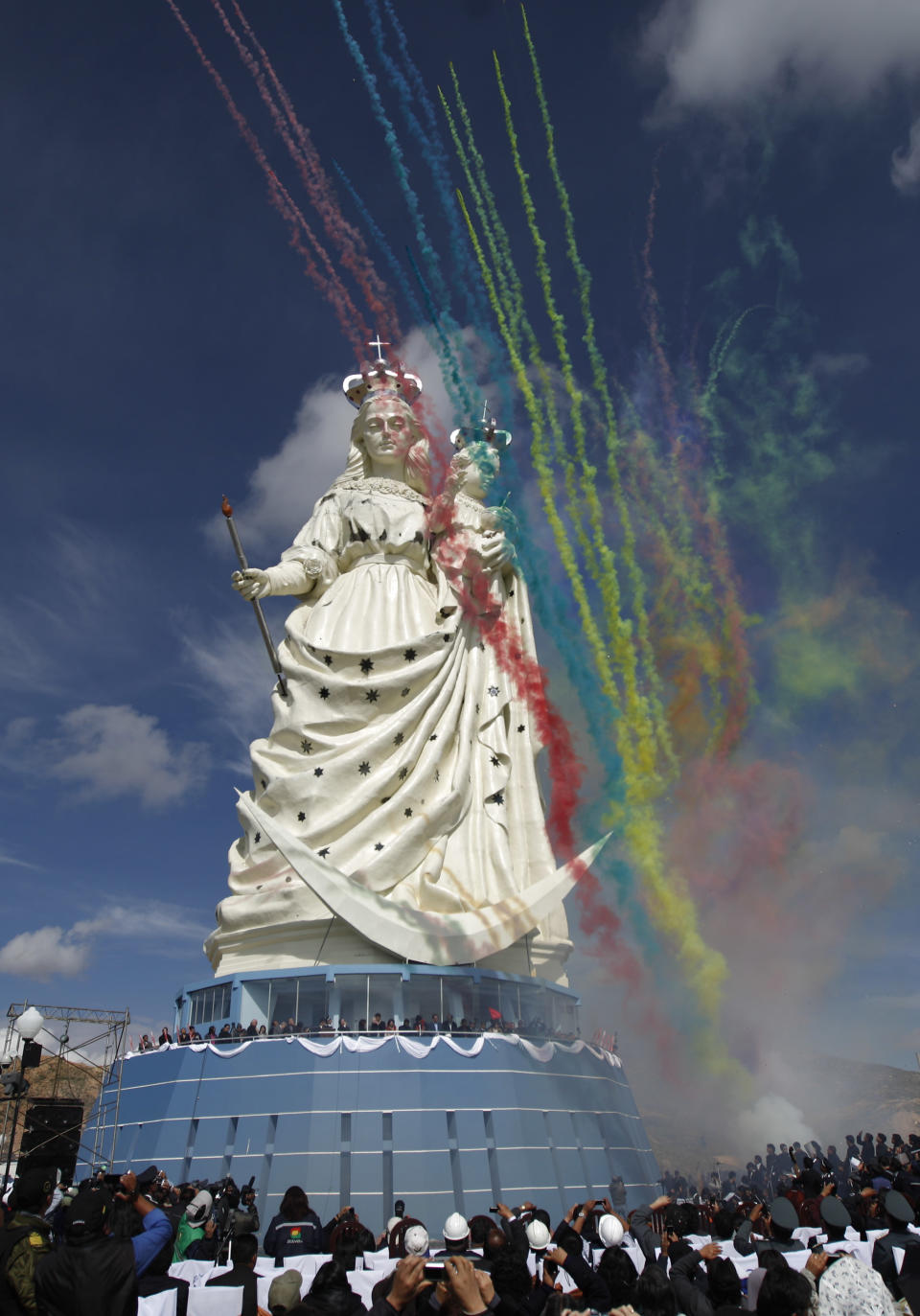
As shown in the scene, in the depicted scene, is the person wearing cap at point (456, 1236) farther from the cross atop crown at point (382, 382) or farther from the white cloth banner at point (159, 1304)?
the cross atop crown at point (382, 382)

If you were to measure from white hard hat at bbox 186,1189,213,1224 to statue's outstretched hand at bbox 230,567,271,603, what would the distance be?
14.5 meters

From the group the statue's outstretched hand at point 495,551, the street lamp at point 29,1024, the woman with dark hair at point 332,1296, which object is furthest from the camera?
the statue's outstretched hand at point 495,551

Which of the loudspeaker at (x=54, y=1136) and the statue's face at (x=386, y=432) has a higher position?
the statue's face at (x=386, y=432)

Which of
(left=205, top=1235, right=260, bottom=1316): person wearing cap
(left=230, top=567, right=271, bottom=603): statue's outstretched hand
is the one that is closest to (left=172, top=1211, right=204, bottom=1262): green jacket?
(left=205, top=1235, right=260, bottom=1316): person wearing cap

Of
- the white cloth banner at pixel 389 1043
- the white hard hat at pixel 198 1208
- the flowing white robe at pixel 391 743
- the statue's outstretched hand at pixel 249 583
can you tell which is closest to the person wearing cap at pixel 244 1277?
the white hard hat at pixel 198 1208

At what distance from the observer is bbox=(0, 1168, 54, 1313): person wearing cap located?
4727mm

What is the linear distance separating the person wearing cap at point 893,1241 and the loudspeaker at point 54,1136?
17.7 metres

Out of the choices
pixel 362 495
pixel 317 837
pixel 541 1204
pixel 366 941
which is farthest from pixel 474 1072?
pixel 362 495

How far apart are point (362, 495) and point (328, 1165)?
1754 centimetres

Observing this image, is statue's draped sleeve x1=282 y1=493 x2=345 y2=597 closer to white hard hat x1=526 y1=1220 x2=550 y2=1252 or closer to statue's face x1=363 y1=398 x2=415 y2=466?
statue's face x1=363 y1=398 x2=415 y2=466

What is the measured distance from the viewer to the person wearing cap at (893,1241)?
6.03 metres

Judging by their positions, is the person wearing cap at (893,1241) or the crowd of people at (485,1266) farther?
the person wearing cap at (893,1241)

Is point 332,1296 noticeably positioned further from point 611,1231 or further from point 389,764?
point 389,764

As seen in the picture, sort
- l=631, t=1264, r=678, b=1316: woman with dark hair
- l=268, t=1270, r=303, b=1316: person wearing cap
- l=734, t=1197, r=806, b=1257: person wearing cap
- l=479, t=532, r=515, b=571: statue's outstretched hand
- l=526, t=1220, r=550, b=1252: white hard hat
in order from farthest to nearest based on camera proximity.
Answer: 1. l=479, t=532, r=515, b=571: statue's outstretched hand
2. l=734, t=1197, r=806, b=1257: person wearing cap
3. l=526, t=1220, r=550, b=1252: white hard hat
4. l=268, t=1270, r=303, b=1316: person wearing cap
5. l=631, t=1264, r=678, b=1316: woman with dark hair
